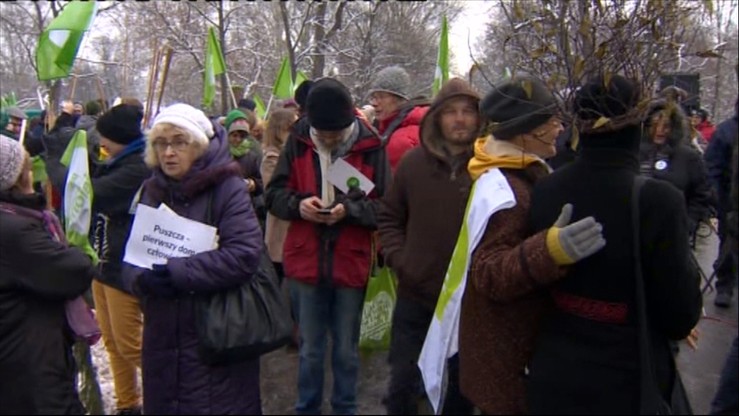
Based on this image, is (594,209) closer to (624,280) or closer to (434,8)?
(624,280)

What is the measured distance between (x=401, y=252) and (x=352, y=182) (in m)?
0.52

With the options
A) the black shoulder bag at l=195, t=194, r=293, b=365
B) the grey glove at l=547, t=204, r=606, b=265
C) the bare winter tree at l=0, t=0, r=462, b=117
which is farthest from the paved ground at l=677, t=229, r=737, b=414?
the bare winter tree at l=0, t=0, r=462, b=117

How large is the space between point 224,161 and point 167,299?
629 millimetres

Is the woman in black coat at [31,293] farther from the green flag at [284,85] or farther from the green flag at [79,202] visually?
the green flag at [284,85]

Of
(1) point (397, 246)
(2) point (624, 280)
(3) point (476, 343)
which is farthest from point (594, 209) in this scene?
(1) point (397, 246)

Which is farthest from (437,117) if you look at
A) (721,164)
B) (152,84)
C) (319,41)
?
(319,41)

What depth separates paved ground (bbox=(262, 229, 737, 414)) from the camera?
15.3 feet

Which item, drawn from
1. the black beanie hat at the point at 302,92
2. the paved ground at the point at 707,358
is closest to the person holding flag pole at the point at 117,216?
the black beanie hat at the point at 302,92

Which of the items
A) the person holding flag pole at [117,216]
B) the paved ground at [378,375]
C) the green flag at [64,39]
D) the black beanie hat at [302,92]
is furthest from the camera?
the black beanie hat at [302,92]

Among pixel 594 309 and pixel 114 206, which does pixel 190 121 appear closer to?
pixel 114 206

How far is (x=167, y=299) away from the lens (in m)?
3.06

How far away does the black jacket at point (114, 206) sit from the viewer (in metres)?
4.01

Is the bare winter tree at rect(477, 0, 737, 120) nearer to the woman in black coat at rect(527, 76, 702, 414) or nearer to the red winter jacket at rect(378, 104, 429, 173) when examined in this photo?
the woman in black coat at rect(527, 76, 702, 414)

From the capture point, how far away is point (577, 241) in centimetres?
214
